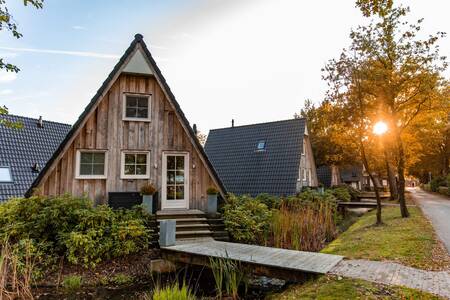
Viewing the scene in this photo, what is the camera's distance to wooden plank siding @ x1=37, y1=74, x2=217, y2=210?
10.4m

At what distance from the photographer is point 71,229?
848cm

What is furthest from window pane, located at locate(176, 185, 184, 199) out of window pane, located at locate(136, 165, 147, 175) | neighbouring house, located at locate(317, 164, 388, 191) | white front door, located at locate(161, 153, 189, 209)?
neighbouring house, located at locate(317, 164, 388, 191)

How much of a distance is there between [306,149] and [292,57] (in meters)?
13.6

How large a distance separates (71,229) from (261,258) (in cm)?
526

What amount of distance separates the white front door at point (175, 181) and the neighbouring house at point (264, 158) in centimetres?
808

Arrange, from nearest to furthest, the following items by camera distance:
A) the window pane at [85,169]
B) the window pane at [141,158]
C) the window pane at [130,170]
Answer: the window pane at [85,169]
the window pane at [130,170]
the window pane at [141,158]

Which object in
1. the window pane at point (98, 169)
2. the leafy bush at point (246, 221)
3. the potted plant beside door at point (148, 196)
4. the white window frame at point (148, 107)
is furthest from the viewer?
the white window frame at point (148, 107)

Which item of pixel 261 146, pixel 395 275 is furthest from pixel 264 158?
pixel 395 275

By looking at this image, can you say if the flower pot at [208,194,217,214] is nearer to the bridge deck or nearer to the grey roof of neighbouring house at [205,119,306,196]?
the bridge deck

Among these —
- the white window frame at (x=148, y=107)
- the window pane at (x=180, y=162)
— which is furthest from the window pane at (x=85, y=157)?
the window pane at (x=180, y=162)

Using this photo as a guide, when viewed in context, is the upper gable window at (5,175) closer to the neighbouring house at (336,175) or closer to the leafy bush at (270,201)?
the leafy bush at (270,201)

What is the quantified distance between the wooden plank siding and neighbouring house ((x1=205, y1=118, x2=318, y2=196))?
7.91 m

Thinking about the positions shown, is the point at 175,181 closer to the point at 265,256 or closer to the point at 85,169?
the point at 85,169

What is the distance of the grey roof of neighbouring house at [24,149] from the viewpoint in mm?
14750
